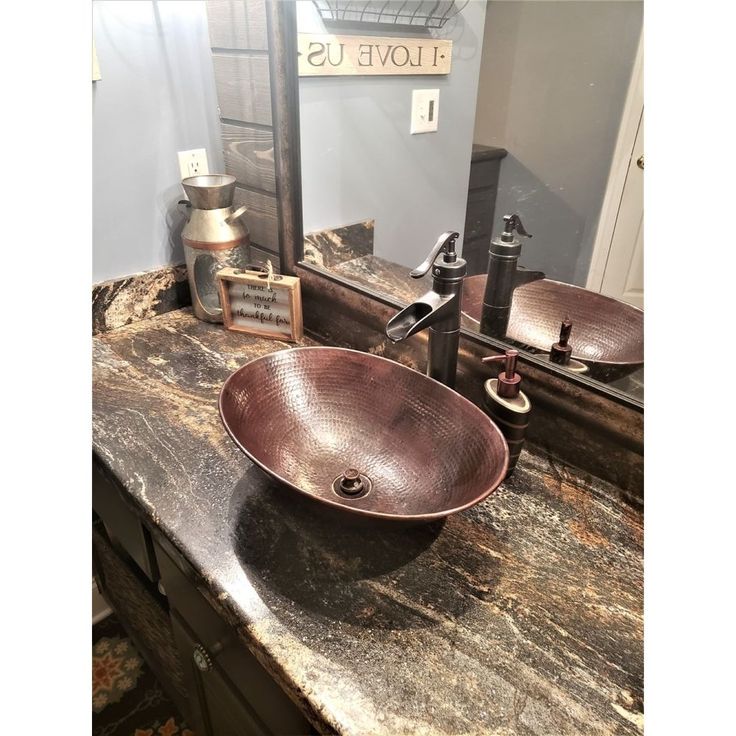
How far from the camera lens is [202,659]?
95 cm

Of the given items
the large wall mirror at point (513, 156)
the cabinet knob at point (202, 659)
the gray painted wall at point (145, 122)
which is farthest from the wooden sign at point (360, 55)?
the cabinet knob at point (202, 659)

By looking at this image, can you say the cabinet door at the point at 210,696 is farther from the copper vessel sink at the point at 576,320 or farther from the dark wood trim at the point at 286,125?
the dark wood trim at the point at 286,125

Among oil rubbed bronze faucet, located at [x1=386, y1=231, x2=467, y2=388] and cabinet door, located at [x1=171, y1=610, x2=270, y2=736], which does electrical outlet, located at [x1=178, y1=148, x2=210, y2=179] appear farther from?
cabinet door, located at [x1=171, y1=610, x2=270, y2=736]

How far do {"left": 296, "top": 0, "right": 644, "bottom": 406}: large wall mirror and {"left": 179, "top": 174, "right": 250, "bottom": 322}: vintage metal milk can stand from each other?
237mm

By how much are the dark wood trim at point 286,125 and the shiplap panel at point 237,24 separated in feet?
0.09

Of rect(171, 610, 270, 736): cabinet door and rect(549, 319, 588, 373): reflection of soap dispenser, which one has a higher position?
rect(549, 319, 588, 373): reflection of soap dispenser

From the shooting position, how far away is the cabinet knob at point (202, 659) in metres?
0.94

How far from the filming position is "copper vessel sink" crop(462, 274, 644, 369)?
87 centimetres

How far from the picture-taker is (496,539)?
2.67 ft

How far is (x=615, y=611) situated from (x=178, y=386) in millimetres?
906

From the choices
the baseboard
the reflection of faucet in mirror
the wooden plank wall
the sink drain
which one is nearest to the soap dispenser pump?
the reflection of faucet in mirror

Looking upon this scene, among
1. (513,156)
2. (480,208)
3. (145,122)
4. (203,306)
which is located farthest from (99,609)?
(513,156)

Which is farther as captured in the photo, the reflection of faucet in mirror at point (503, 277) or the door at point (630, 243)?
the reflection of faucet in mirror at point (503, 277)

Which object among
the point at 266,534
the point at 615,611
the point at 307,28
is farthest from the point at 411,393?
the point at 307,28
